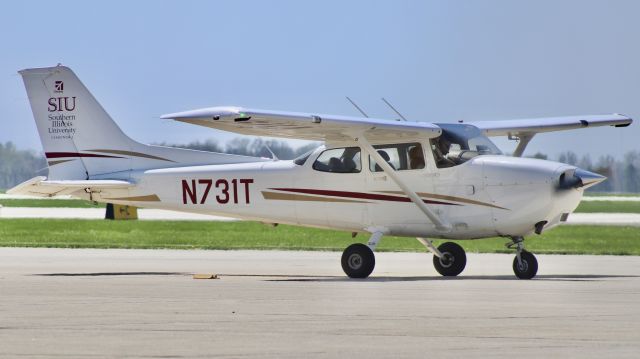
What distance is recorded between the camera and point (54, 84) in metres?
20.2

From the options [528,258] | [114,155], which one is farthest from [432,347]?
[114,155]

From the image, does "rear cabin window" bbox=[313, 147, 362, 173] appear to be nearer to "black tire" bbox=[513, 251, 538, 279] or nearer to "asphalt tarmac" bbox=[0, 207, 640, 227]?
"black tire" bbox=[513, 251, 538, 279]

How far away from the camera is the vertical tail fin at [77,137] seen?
2022cm

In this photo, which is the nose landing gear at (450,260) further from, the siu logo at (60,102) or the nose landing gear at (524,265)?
the siu logo at (60,102)

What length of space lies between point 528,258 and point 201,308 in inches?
255

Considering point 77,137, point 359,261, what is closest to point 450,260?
point 359,261

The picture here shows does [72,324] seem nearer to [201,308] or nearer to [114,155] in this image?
[201,308]

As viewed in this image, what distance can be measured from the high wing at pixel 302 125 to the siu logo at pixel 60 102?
13.8 ft

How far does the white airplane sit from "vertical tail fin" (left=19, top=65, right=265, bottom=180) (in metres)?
0.02

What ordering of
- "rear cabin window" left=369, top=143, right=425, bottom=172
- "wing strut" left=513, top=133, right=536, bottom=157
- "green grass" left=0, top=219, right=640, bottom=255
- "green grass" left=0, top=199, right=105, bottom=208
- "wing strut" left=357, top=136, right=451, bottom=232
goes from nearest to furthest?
"wing strut" left=357, top=136, right=451, bottom=232 → "rear cabin window" left=369, top=143, right=425, bottom=172 → "wing strut" left=513, top=133, right=536, bottom=157 → "green grass" left=0, top=219, right=640, bottom=255 → "green grass" left=0, top=199, right=105, bottom=208

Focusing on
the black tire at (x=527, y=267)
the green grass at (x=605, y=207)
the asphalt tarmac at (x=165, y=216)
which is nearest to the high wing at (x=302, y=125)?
the black tire at (x=527, y=267)

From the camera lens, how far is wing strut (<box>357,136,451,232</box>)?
17516 millimetres

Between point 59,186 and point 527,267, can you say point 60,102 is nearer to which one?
point 59,186

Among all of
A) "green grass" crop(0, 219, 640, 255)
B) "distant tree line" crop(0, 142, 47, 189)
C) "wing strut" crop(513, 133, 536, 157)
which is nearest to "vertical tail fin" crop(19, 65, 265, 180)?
"wing strut" crop(513, 133, 536, 157)
